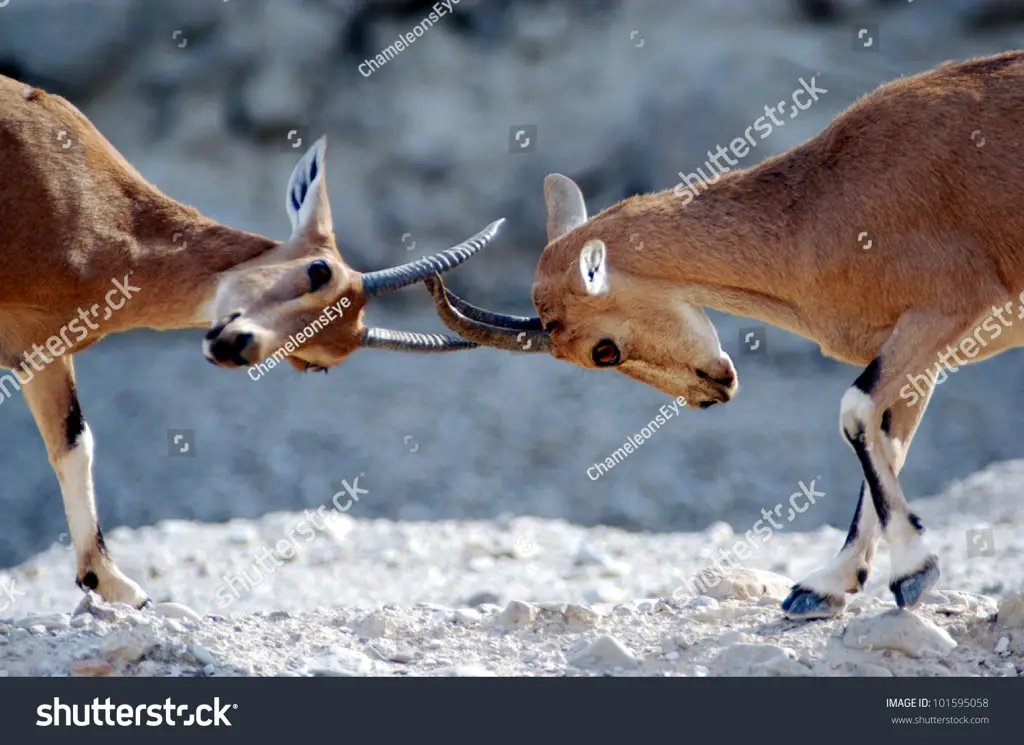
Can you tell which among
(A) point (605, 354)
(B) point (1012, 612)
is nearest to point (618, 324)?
(A) point (605, 354)

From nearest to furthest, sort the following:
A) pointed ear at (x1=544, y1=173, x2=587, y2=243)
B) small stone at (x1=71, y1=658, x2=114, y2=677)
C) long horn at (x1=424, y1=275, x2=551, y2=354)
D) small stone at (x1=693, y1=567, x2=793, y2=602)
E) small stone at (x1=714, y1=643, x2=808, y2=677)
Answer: small stone at (x1=71, y1=658, x2=114, y2=677) < small stone at (x1=714, y1=643, x2=808, y2=677) < long horn at (x1=424, y1=275, x2=551, y2=354) < small stone at (x1=693, y1=567, x2=793, y2=602) < pointed ear at (x1=544, y1=173, x2=587, y2=243)

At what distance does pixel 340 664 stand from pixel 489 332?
2.15m

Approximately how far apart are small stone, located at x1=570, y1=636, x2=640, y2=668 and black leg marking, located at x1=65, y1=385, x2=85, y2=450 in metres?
3.33

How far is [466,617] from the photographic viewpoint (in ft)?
25.6

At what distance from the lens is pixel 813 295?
24.1ft

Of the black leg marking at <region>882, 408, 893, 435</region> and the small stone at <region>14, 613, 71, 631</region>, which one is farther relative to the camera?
the black leg marking at <region>882, 408, 893, 435</region>

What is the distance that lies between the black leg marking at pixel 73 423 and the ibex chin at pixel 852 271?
7.53 feet

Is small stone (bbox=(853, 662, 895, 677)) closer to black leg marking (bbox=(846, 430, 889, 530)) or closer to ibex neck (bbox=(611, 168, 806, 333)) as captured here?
black leg marking (bbox=(846, 430, 889, 530))

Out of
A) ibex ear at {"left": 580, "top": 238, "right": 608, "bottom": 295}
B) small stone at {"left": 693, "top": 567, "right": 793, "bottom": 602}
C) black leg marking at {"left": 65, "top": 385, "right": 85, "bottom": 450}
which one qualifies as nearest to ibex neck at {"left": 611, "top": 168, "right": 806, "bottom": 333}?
ibex ear at {"left": 580, "top": 238, "right": 608, "bottom": 295}

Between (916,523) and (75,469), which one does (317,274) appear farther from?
(916,523)

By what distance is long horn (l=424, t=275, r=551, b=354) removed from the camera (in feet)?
25.2

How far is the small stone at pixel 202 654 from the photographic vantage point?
643 cm

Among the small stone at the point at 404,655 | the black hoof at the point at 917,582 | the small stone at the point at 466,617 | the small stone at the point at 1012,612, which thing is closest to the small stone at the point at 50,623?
the small stone at the point at 404,655

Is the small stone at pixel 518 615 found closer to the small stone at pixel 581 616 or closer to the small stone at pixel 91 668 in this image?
the small stone at pixel 581 616
